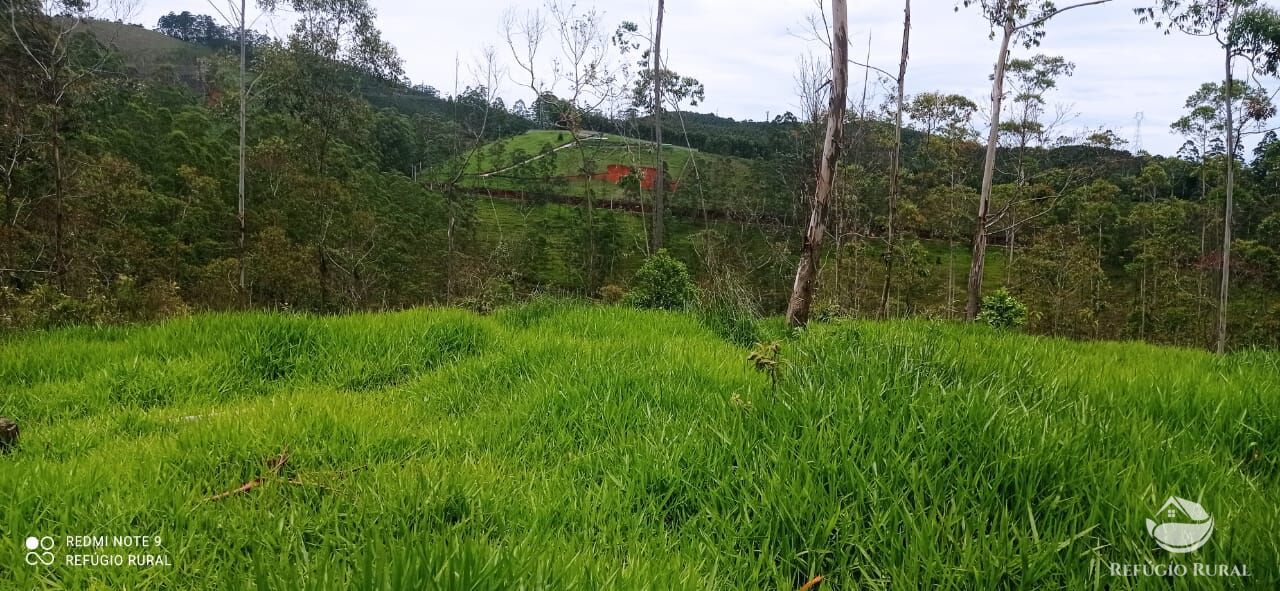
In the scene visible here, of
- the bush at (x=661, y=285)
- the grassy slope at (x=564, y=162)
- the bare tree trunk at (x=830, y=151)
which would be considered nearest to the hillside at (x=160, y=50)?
the grassy slope at (x=564, y=162)

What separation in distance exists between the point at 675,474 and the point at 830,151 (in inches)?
195

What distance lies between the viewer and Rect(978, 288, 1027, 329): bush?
35.2ft

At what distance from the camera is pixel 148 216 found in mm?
20359

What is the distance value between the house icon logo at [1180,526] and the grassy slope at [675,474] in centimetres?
3

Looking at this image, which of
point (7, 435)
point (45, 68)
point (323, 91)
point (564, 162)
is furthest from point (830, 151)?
point (564, 162)

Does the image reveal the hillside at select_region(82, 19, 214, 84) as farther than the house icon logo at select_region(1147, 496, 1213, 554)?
Yes

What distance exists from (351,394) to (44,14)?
15726mm

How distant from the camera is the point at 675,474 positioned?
203 cm

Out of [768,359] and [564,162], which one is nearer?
[768,359]

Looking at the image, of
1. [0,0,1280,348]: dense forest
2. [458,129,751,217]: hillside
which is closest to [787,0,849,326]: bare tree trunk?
[0,0,1280,348]: dense forest

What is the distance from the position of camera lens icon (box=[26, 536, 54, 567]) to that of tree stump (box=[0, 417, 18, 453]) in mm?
1394

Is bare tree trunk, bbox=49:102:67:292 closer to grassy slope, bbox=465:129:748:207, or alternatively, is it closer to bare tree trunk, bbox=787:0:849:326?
bare tree trunk, bbox=787:0:849:326

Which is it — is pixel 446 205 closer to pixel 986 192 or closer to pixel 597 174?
pixel 597 174

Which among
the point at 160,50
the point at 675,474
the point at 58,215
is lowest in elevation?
the point at 675,474
